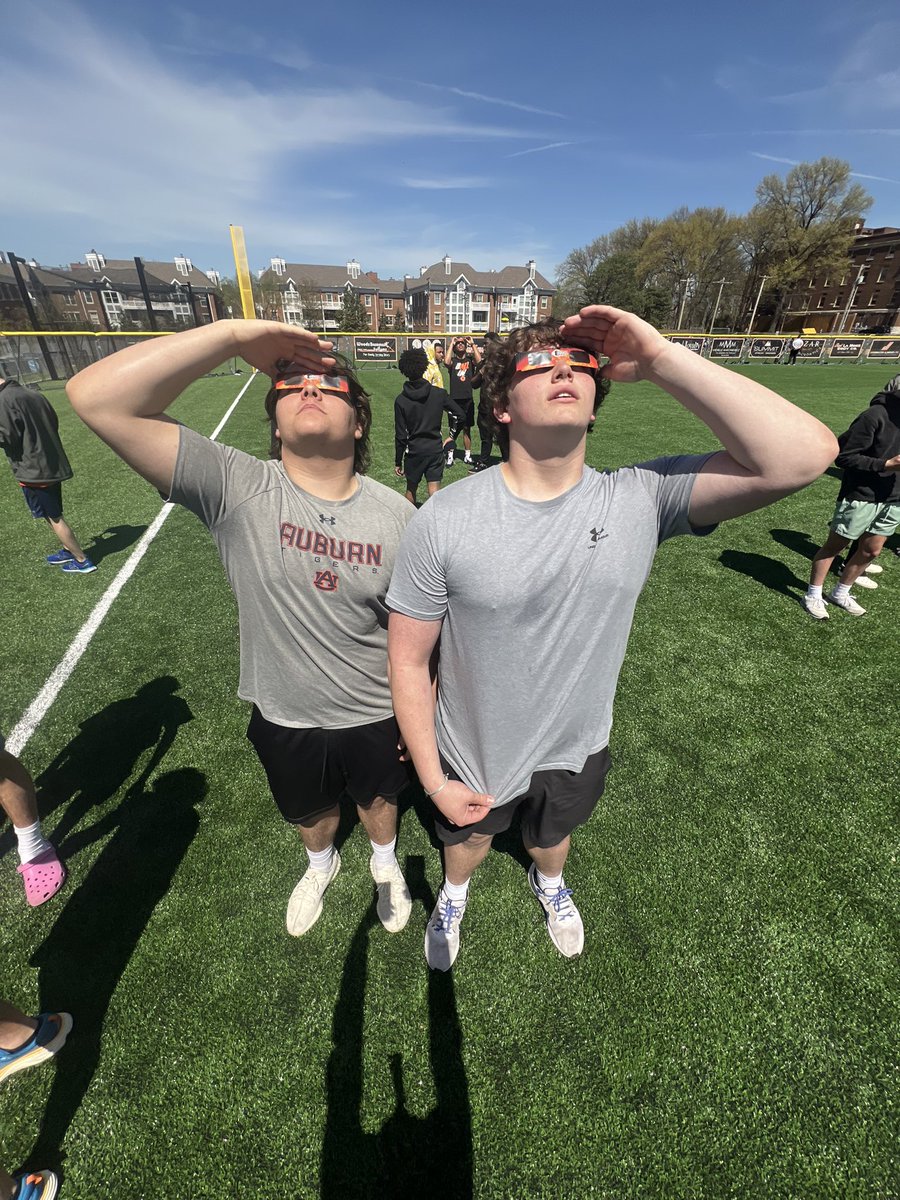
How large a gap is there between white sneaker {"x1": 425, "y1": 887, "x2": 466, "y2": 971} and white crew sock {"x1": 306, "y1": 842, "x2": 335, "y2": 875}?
60 centimetres

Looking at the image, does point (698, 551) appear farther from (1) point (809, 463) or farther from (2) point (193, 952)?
(2) point (193, 952)

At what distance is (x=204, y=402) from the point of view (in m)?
18.7

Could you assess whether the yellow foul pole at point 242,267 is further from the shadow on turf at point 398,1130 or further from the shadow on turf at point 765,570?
the shadow on turf at point 765,570

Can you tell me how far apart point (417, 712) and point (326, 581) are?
61cm

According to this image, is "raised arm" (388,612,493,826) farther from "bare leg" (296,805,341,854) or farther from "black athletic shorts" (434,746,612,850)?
"bare leg" (296,805,341,854)

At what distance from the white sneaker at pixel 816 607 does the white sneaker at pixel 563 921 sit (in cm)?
430

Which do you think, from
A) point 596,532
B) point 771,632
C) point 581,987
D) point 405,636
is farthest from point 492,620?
point 771,632

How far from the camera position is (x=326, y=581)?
196 cm

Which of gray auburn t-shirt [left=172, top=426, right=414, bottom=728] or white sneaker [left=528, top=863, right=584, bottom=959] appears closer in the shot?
gray auburn t-shirt [left=172, top=426, right=414, bottom=728]

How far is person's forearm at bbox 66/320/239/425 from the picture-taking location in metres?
1.57

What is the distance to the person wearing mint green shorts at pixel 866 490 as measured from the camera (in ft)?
14.3

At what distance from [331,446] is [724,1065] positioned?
289 centimetres

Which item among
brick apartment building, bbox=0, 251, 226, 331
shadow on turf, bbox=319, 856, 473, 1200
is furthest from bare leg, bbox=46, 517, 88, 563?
brick apartment building, bbox=0, 251, 226, 331

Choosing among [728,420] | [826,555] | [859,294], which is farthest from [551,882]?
[859,294]
